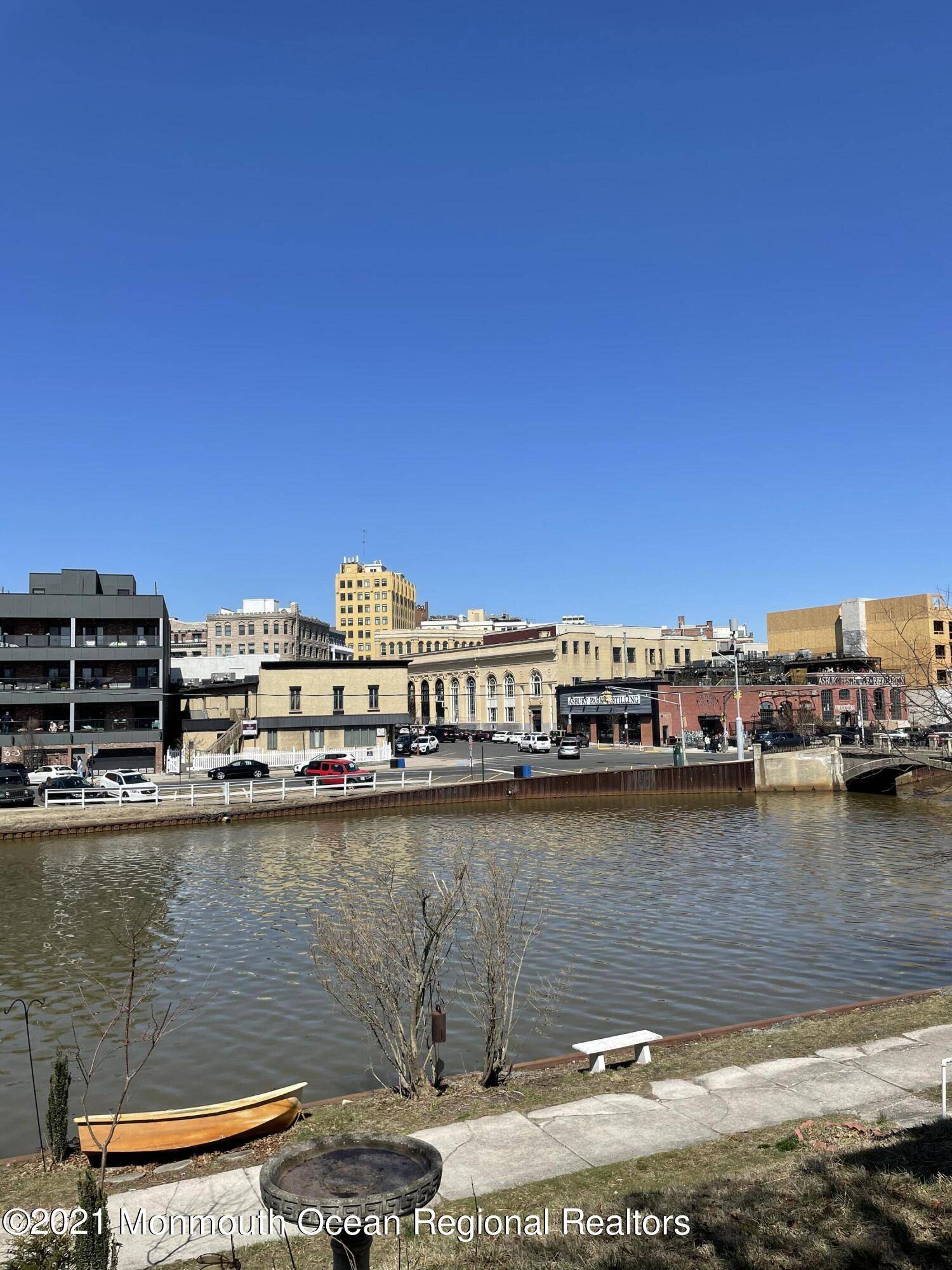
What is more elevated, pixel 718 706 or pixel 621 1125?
pixel 718 706

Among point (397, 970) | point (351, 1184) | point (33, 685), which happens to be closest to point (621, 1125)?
point (397, 970)

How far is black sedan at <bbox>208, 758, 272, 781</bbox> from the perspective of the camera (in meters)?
65.8

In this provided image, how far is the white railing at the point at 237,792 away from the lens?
171 feet

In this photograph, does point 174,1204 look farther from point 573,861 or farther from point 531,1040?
point 573,861

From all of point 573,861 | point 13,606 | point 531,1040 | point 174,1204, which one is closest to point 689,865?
point 573,861

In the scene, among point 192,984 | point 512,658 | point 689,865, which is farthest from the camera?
point 512,658

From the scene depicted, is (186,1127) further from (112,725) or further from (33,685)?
(33,685)

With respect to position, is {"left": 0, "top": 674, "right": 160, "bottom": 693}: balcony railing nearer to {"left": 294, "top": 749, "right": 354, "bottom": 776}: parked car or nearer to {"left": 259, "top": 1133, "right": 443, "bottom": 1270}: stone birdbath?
{"left": 294, "top": 749, "right": 354, "bottom": 776}: parked car

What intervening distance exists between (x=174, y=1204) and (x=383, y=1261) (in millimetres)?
3035

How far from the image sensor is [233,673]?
11919 centimetres

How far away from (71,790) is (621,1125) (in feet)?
154

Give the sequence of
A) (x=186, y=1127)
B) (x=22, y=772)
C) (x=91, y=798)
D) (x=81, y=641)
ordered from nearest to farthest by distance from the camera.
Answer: (x=186, y=1127), (x=91, y=798), (x=22, y=772), (x=81, y=641)

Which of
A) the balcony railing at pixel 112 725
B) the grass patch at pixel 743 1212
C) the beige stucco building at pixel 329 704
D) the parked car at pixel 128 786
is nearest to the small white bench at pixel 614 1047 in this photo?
the grass patch at pixel 743 1212

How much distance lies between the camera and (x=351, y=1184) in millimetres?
6070
